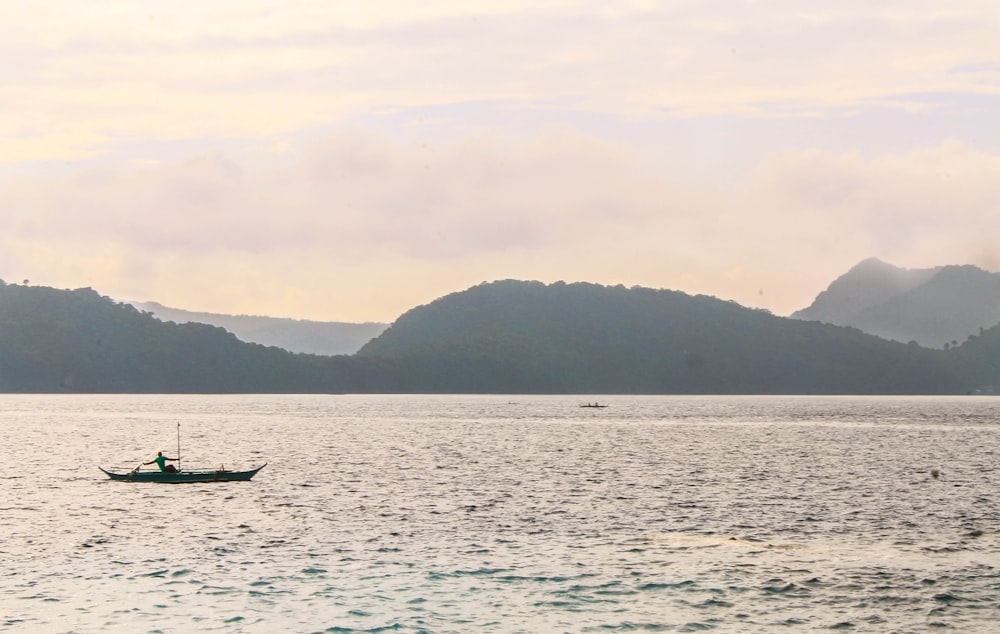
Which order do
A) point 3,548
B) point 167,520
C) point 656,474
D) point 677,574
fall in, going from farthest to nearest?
point 656,474
point 167,520
point 3,548
point 677,574

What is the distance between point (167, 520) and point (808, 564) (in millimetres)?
41049

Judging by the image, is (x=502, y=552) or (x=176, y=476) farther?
(x=176, y=476)

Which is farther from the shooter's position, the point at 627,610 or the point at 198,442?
the point at 198,442

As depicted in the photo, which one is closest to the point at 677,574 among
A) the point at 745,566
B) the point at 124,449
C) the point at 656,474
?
the point at 745,566

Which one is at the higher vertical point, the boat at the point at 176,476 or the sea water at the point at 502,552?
the boat at the point at 176,476

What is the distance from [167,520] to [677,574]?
36385mm

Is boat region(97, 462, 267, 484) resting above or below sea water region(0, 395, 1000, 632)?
above

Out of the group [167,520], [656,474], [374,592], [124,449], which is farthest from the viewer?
[124,449]

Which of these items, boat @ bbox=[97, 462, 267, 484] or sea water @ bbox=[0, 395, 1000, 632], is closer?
sea water @ bbox=[0, 395, 1000, 632]

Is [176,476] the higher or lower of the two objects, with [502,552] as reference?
higher

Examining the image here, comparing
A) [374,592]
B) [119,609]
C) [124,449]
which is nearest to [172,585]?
[119,609]

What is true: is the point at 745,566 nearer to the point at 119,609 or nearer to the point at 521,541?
the point at 521,541

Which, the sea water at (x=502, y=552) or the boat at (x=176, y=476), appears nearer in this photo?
the sea water at (x=502, y=552)

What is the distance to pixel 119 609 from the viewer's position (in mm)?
52250
